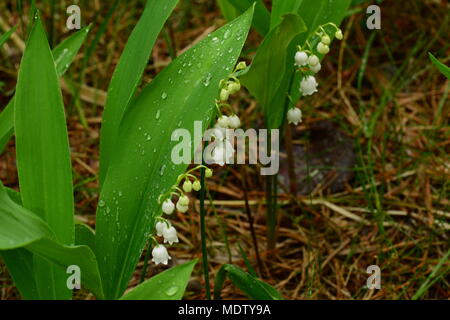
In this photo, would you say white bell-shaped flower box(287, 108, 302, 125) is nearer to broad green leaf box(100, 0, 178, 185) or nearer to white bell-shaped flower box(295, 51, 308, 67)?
white bell-shaped flower box(295, 51, 308, 67)

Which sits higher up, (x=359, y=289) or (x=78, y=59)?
(x=78, y=59)

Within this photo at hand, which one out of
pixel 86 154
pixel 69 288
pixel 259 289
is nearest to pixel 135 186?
pixel 69 288

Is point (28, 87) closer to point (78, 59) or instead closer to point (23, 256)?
point (23, 256)

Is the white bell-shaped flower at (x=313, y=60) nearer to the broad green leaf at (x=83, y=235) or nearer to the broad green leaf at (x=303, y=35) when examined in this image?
the broad green leaf at (x=303, y=35)

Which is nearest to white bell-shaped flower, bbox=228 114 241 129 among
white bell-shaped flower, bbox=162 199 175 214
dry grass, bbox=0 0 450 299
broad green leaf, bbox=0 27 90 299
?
white bell-shaped flower, bbox=162 199 175 214

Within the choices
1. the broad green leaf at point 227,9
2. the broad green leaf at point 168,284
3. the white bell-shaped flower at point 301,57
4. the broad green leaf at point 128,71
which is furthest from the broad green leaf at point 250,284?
the broad green leaf at point 227,9

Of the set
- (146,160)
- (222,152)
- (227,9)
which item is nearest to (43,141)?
(146,160)
